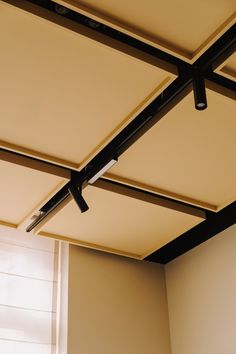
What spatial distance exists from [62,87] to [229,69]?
0.76 meters

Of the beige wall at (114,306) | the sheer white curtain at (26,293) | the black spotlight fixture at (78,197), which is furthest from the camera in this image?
the beige wall at (114,306)

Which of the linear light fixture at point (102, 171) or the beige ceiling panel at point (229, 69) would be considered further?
the linear light fixture at point (102, 171)

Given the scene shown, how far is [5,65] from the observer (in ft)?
8.56

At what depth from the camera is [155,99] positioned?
2.95 m

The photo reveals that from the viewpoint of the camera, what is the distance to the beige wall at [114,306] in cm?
422

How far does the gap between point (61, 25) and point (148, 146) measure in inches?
36.6

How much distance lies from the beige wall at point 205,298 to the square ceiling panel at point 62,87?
5.25ft

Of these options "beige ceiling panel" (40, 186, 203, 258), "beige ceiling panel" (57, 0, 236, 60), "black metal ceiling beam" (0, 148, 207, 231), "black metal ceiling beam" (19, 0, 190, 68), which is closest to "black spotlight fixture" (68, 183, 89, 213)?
"black metal ceiling beam" (0, 148, 207, 231)

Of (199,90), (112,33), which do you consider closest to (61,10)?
(112,33)

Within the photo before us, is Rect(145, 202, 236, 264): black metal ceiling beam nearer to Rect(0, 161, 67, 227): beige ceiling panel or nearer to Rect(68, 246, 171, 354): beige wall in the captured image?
Rect(68, 246, 171, 354): beige wall

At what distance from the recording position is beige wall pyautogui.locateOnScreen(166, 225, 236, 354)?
4109mm

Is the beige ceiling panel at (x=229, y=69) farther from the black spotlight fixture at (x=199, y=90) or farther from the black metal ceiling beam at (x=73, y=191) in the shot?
the black metal ceiling beam at (x=73, y=191)

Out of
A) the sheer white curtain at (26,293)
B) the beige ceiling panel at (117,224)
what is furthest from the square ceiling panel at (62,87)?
the sheer white curtain at (26,293)

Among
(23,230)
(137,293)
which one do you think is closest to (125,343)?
(137,293)
